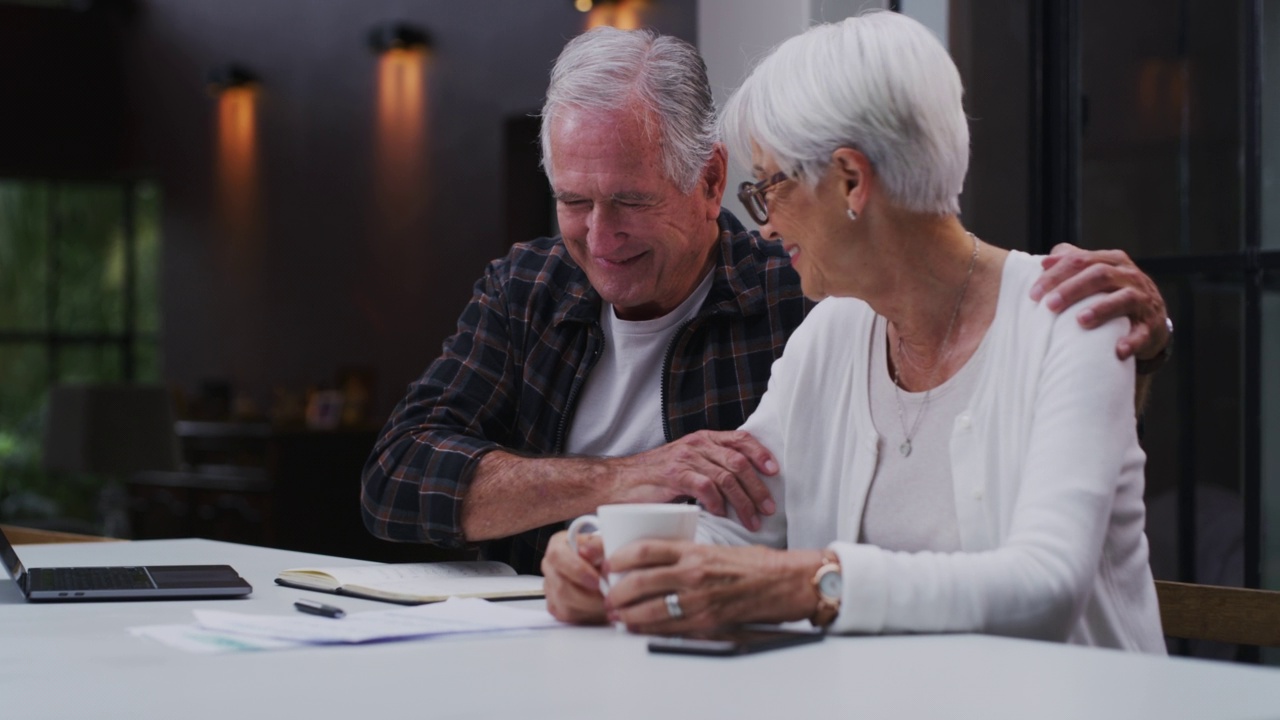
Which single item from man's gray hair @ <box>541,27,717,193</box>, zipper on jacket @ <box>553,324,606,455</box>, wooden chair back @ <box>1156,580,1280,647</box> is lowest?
wooden chair back @ <box>1156,580,1280,647</box>

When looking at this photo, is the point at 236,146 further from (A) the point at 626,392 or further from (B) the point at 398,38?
(A) the point at 626,392

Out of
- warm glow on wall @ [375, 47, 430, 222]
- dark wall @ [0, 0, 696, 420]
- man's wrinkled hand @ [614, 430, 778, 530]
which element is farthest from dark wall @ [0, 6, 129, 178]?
man's wrinkled hand @ [614, 430, 778, 530]

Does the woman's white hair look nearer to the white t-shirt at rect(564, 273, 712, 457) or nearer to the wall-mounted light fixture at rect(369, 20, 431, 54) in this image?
the white t-shirt at rect(564, 273, 712, 457)

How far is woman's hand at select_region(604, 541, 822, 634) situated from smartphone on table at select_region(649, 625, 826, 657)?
2 cm

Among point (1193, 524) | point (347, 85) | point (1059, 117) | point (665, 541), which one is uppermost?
point (347, 85)

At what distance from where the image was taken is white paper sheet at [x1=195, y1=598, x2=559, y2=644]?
133cm

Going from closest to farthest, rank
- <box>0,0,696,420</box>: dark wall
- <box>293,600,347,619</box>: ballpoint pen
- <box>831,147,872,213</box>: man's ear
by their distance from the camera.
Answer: <box>293,600,347,619</box>: ballpoint pen, <box>831,147,872,213</box>: man's ear, <box>0,0,696,420</box>: dark wall

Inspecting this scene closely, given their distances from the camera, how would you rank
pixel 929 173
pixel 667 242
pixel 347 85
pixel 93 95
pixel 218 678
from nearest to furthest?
pixel 218 678 → pixel 929 173 → pixel 667 242 → pixel 347 85 → pixel 93 95

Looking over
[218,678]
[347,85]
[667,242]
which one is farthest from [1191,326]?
[347,85]

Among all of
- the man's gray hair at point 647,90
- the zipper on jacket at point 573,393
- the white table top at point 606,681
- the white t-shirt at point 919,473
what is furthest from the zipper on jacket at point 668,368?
the white table top at point 606,681

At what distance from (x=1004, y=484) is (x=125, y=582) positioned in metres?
1.02

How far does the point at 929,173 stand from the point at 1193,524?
77.2 inches

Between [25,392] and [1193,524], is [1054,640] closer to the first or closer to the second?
[1193,524]

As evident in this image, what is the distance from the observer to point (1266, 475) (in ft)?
10.2
